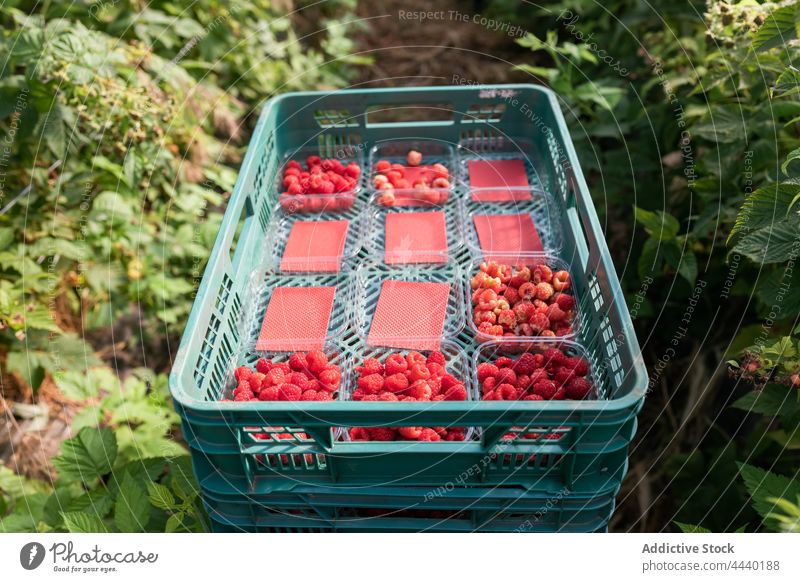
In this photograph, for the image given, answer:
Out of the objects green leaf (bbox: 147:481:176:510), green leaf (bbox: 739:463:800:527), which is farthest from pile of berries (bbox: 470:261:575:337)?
green leaf (bbox: 147:481:176:510)

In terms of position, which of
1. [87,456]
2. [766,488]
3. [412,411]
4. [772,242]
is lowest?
[87,456]

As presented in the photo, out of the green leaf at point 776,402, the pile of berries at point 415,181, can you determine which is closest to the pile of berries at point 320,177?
the pile of berries at point 415,181

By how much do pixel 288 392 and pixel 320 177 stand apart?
995 millimetres

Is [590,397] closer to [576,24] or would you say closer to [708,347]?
[708,347]

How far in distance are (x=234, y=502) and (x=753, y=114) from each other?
2.00 meters

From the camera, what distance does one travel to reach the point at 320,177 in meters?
2.42

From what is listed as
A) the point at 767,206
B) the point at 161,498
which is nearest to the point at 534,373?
the point at 767,206

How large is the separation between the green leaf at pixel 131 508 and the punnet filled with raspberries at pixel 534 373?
99cm

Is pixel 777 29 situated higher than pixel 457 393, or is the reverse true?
pixel 777 29

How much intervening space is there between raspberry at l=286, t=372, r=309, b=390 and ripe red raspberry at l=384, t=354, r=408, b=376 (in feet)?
0.69

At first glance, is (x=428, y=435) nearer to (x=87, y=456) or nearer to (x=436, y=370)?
(x=436, y=370)

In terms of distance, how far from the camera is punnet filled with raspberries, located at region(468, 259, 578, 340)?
1902 millimetres
